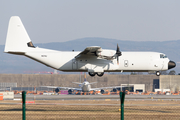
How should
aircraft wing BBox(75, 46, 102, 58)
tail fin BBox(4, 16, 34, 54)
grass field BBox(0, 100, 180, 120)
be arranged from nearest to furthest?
grass field BBox(0, 100, 180, 120) → aircraft wing BBox(75, 46, 102, 58) → tail fin BBox(4, 16, 34, 54)

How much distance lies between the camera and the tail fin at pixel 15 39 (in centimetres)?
4056

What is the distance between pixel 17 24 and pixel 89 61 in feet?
37.6

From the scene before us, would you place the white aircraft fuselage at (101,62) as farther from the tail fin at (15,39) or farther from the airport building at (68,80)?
the airport building at (68,80)

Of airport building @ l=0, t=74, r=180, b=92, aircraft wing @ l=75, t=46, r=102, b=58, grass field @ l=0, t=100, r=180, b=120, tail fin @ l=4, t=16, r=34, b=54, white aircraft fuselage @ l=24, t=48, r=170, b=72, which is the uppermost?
tail fin @ l=4, t=16, r=34, b=54

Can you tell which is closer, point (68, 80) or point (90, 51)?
point (90, 51)

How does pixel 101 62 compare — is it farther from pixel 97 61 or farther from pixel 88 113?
pixel 88 113

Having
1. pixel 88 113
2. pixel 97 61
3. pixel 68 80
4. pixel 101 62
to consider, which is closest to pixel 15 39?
pixel 97 61

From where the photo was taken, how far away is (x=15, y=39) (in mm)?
40719

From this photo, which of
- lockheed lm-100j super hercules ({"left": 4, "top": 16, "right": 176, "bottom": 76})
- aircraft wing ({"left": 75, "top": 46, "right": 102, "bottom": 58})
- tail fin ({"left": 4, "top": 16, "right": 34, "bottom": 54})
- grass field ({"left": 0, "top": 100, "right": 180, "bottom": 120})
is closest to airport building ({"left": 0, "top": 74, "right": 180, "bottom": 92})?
lockheed lm-100j super hercules ({"left": 4, "top": 16, "right": 176, "bottom": 76})

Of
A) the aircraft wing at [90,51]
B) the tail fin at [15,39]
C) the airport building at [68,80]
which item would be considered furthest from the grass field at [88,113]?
the airport building at [68,80]

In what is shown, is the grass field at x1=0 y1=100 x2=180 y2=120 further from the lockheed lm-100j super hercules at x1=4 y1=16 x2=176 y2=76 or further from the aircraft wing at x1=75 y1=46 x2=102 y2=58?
the aircraft wing at x1=75 y1=46 x2=102 y2=58

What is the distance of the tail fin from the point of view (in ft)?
133

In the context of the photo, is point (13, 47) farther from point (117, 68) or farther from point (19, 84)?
point (19, 84)

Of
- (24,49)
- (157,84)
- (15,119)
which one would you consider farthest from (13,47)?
(157,84)
